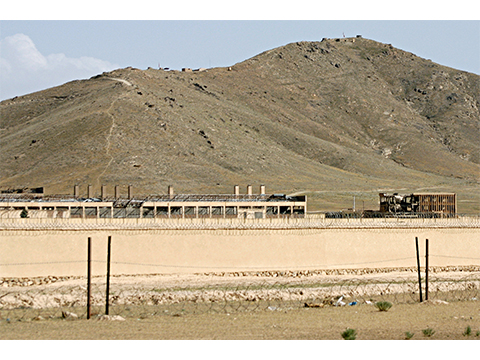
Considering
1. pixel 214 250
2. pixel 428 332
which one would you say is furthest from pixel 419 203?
pixel 428 332

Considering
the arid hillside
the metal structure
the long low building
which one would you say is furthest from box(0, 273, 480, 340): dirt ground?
the arid hillside

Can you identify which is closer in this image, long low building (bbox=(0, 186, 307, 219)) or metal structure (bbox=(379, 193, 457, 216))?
long low building (bbox=(0, 186, 307, 219))

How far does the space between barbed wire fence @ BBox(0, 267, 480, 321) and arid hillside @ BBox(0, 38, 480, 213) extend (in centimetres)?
4187

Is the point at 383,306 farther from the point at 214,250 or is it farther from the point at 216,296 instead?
the point at 214,250

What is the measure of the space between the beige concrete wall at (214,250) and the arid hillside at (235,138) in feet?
114

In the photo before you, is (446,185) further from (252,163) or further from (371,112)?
(371,112)

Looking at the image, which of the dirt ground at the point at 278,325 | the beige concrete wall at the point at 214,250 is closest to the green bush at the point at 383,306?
the dirt ground at the point at 278,325

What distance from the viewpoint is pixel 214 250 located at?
42875mm

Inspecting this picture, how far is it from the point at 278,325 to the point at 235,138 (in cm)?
9832

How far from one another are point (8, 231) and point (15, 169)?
6585 centimetres

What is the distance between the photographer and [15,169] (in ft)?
339

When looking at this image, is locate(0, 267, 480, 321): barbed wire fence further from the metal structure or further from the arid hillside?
the arid hillside

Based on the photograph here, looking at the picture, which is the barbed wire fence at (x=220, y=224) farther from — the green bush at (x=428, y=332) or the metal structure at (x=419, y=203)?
the green bush at (x=428, y=332)

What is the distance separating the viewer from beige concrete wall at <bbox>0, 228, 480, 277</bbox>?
40.5 m
